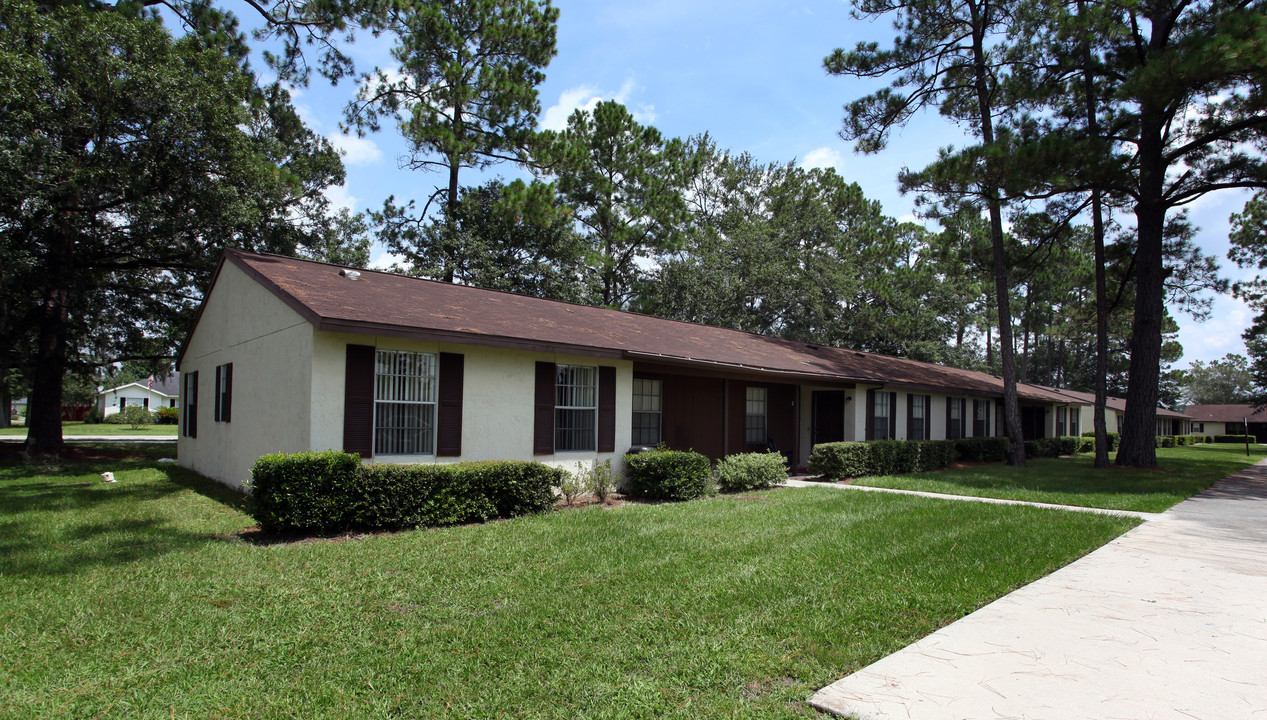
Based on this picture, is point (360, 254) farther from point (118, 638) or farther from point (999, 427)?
point (999, 427)

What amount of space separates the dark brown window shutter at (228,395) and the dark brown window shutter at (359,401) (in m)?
4.57

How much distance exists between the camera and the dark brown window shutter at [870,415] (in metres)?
17.8

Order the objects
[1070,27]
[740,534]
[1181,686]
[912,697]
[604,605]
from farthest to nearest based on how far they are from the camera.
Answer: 1. [1070,27]
2. [740,534]
3. [604,605]
4. [1181,686]
5. [912,697]

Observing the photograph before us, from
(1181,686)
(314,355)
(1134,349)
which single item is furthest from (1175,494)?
(314,355)

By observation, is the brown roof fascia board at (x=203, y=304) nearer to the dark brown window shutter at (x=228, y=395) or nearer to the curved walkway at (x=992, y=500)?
the dark brown window shutter at (x=228, y=395)

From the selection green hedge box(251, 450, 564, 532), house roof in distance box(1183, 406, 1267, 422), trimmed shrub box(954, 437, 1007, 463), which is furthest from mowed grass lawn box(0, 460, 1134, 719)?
house roof in distance box(1183, 406, 1267, 422)

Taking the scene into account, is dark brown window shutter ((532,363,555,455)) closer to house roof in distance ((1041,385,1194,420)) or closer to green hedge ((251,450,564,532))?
green hedge ((251,450,564,532))

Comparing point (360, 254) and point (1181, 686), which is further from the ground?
point (360, 254)

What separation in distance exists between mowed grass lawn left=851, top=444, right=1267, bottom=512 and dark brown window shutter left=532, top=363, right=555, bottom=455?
22.8ft

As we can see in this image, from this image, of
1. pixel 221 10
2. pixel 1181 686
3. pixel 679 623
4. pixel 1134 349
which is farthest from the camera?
pixel 221 10

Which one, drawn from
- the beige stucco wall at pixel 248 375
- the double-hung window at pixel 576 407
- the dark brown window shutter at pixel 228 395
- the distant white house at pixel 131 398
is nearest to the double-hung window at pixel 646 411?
the double-hung window at pixel 576 407

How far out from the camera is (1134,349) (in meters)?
18.5

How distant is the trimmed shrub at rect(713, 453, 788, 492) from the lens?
12.2m

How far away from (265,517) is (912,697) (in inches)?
268
